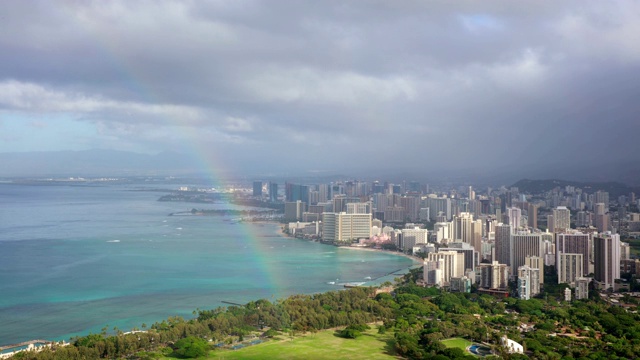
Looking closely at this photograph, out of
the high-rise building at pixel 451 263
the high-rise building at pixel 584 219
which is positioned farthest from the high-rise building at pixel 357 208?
the high-rise building at pixel 451 263

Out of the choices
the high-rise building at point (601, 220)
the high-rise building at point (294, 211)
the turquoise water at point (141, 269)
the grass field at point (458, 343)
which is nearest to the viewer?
the grass field at point (458, 343)

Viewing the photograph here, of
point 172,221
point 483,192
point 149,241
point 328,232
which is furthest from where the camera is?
point 483,192

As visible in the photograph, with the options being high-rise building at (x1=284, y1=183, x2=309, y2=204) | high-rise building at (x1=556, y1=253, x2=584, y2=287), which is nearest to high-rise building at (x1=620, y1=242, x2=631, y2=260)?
high-rise building at (x1=556, y1=253, x2=584, y2=287)

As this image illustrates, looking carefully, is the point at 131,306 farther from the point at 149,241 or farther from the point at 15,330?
the point at 149,241

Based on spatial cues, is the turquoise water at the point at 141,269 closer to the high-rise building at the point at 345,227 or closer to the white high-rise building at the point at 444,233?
the high-rise building at the point at 345,227

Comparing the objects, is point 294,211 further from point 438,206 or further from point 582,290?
point 582,290

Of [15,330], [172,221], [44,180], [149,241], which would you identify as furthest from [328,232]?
[44,180]

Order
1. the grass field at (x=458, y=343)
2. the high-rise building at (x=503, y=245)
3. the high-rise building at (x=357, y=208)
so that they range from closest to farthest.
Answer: the grass field at (x=458, y=343), the high-rise building at (x=503, y=245), the high-rise building at (x=357, y=208)
